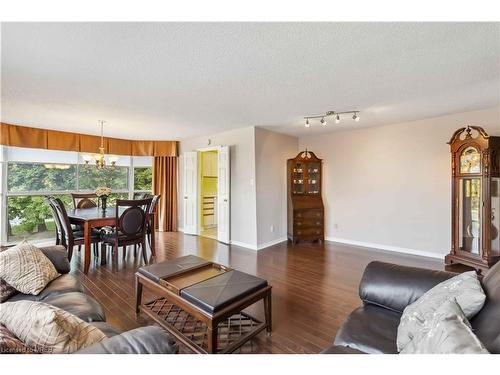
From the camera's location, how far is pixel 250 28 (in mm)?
1639

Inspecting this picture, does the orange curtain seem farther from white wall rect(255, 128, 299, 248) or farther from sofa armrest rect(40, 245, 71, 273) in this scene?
sofa armrest rect(40, 245, 71, 273)

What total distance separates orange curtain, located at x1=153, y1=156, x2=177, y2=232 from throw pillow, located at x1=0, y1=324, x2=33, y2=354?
17.7ft

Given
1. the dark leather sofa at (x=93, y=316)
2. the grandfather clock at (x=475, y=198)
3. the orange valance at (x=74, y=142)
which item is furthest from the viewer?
the orange valance at (x=74, y=142)

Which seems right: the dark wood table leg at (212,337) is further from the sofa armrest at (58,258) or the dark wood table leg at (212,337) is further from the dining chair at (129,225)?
the dining chair at (129,225)

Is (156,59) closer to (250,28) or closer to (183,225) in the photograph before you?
(250,28)

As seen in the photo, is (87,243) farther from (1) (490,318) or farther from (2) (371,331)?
(1) (490,318)

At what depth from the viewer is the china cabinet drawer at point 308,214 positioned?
16.3ft

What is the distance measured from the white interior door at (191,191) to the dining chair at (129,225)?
210cm

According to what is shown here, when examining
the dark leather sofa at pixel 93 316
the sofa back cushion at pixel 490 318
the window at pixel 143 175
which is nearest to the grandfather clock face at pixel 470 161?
the sofa back cushion at pixel 490 318

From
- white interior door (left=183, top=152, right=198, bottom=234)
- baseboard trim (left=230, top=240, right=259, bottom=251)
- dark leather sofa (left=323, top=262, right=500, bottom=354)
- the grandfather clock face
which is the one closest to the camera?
dark leather sofa (left=323, top=262, right=500, bottom=354)

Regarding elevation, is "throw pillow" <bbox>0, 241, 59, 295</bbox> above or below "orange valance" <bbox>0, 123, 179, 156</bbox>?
below

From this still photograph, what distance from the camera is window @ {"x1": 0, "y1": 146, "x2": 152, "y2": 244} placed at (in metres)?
4.54

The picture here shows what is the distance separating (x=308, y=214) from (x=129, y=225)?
330cm

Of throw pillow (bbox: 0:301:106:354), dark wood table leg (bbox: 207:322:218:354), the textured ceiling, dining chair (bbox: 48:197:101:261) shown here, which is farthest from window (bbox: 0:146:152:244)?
dark wood table leg (bbox: 207:322:218:354)
